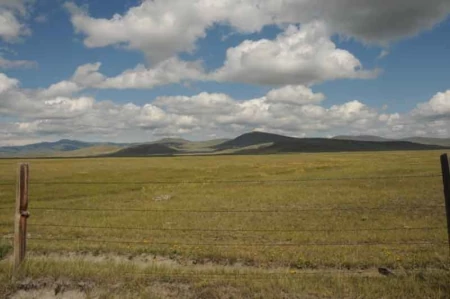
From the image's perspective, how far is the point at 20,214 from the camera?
29.8 feet

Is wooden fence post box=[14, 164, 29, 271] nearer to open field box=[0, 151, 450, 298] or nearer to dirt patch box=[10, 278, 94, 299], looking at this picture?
open field box=[0, 151, 450, 298]

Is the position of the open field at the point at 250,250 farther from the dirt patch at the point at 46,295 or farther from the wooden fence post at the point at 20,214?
the wooden fence post at the point at 20,214

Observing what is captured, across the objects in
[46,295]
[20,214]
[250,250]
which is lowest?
[250,250]

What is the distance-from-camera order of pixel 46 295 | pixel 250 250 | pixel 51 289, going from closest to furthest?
pixel 46 295 < pixel 51 289 < pixel 250 250

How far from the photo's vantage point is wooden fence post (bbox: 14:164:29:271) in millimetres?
8961

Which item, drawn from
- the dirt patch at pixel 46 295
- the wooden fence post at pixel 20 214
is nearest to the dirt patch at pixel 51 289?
the dirt patch at pixel 46 295

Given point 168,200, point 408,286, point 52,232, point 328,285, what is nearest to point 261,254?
point 328,285

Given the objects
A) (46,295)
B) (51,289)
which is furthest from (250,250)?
(46,295)

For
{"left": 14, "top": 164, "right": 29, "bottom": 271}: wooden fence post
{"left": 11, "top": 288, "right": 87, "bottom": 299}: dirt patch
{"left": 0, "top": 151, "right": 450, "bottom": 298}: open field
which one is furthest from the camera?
{"left": 14, "top": 164, "right": 29, "bottom": 271}: wooden fence post

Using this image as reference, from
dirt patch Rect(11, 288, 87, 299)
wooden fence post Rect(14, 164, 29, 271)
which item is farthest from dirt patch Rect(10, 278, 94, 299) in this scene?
wooden fence post Rect(14, 164, 29, 271)

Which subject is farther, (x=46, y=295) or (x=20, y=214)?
(x=20, y=214)

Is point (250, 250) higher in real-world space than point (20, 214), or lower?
lower

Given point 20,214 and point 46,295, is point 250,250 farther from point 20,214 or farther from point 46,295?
point 20,214

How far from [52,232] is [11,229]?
3533 millimetres
